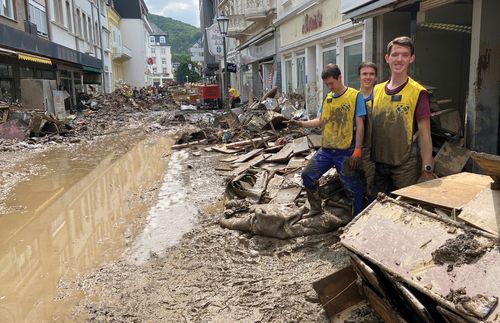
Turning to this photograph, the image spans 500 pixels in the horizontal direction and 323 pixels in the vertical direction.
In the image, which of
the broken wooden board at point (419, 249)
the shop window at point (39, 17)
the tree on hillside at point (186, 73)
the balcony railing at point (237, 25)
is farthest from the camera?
the tree on hillside at point (186, 73)

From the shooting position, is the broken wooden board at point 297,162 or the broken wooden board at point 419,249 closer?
the broken wooden board at point 419,249

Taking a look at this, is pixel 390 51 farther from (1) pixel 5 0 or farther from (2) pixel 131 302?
(1) pixel 5 0

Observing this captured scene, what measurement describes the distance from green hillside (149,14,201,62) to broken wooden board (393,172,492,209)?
15868cm

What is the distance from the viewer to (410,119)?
380 cm

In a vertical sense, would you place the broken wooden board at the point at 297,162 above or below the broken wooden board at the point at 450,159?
below

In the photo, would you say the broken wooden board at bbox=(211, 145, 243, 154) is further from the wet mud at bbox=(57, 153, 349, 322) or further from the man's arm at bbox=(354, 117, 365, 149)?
the man's arm at bbox=(354, 117, 365, 149)

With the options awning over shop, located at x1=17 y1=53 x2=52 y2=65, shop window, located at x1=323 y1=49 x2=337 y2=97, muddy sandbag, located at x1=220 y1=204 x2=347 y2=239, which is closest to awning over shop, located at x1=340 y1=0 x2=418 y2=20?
muddy sandbag, located at x1=220 y1=204 x2=347 y2=239

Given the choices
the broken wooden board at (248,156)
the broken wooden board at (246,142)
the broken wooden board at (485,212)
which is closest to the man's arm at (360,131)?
the broken wooden board at (485,212)

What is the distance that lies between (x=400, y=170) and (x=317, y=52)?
9942 mm

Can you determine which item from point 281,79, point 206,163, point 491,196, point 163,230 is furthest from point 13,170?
A: point 281,79

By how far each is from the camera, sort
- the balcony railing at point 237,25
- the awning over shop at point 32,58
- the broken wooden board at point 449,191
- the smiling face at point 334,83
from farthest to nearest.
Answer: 1. the balcony railing at point 237,25
2. the awning over shop at point 32,58
3. the smiling face at point 334,83
4. the broken wooden board at point 449,191

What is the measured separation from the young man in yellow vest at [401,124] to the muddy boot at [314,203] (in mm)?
819

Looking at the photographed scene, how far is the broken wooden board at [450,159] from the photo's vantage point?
16.3ft

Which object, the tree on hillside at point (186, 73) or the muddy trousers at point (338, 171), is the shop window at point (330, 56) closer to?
the muddy trousers at point (338, 171)
